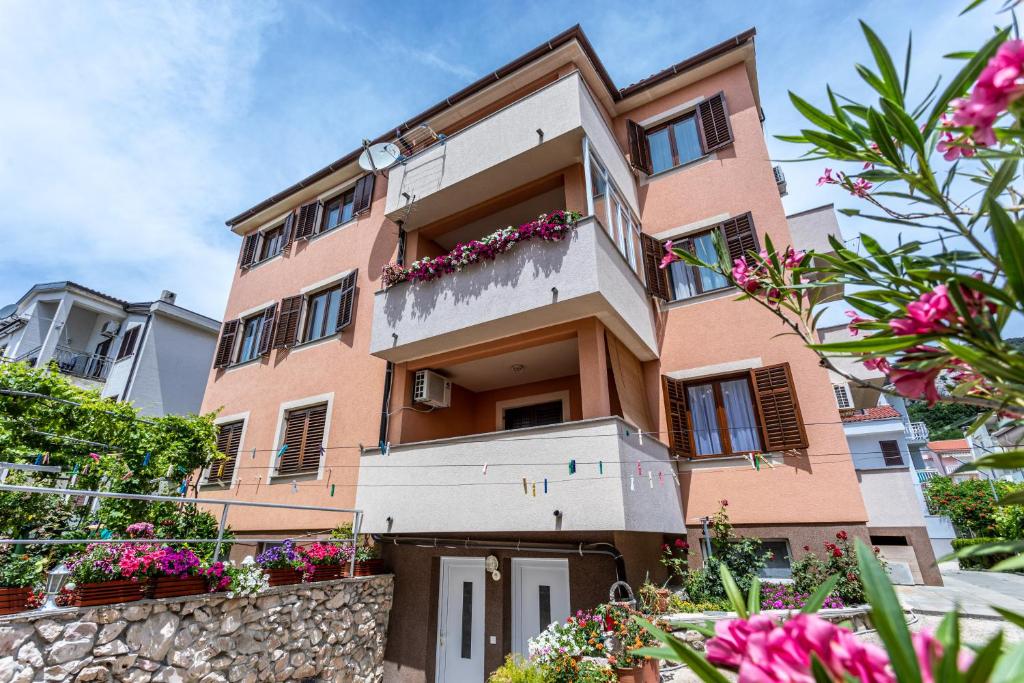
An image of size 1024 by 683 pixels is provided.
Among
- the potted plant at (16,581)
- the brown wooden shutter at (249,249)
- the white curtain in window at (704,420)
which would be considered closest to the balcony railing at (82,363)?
the brown wooden shutter at (249,249)

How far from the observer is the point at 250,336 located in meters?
15.0

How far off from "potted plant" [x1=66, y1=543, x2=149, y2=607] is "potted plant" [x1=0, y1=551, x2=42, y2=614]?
1.24ft

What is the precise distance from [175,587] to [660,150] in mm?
12872

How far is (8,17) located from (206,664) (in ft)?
29.2

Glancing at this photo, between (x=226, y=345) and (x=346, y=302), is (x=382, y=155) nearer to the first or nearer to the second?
(x=346, y=302)

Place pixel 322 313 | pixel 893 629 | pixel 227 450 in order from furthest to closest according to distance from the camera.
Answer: pixel 322 313, pixel 227 450, pixel 893 629

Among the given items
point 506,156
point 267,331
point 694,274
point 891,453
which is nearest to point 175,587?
point 267,331

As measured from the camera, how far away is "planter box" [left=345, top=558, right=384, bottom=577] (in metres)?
9.33

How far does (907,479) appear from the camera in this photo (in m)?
14.9

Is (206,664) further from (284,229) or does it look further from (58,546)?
(284,229)

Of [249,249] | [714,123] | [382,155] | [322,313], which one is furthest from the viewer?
[249,249]

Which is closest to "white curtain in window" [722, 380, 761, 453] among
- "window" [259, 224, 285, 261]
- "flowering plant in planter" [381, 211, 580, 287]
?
"flowering plant in planter" [381, 211, 580, 287]

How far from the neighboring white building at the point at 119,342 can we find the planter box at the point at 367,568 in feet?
48.5

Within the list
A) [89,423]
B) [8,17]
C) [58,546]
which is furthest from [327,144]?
[58,546]
